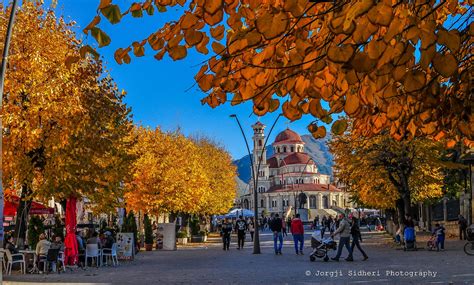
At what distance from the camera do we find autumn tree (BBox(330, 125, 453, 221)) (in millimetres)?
28812

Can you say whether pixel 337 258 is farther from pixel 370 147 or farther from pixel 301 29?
pixel 301 29

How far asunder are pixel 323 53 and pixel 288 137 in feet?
473

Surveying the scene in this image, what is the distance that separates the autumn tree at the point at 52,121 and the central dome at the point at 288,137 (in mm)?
126238

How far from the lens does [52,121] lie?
67.6 feet

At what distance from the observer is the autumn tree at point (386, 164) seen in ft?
94.5

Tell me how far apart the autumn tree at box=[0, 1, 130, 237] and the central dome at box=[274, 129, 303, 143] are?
414 feet

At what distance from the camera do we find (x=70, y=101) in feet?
65.2

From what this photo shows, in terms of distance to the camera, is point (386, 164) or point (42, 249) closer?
point (42, 249)

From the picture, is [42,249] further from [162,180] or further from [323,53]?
[162,180]

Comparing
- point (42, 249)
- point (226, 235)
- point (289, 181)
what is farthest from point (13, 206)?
point (289, 181)

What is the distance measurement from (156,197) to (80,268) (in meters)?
17.5

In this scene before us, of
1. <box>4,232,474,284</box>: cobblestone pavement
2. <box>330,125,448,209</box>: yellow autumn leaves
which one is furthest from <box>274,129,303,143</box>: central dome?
<box>4,232,474,284</box>: cobblestone pavement

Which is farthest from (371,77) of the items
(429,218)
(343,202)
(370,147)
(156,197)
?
(343,202)

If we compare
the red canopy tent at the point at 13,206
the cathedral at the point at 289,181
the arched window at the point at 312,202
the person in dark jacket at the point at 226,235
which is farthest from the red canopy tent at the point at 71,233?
the arched window at the point at 312,202
